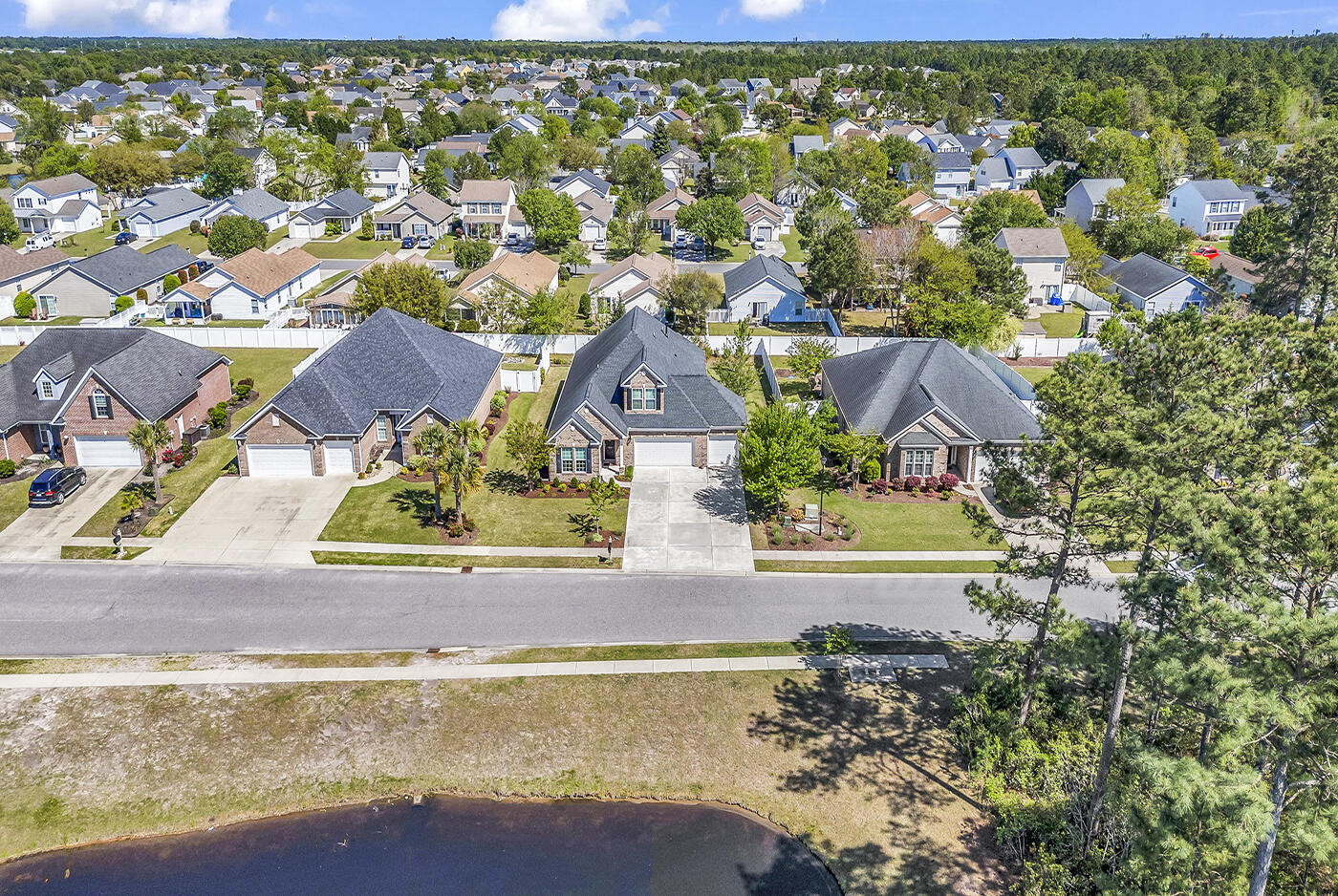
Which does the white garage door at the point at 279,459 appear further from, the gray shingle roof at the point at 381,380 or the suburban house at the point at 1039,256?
the suburban house at the point at 1039,256

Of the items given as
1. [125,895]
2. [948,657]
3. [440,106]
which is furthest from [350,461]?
[440,106]

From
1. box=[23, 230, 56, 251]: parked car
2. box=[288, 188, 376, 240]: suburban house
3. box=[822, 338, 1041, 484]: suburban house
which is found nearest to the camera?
box=[822, 338, 1041, 484]: suburban house

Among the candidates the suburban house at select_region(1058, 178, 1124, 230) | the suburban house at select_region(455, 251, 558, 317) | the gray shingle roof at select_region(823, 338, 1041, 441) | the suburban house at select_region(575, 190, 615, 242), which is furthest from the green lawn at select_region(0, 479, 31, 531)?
the suburban house at select_region(1058, 178, 1124, 230)

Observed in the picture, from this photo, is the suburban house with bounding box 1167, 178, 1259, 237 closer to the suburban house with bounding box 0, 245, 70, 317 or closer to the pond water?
the pond water

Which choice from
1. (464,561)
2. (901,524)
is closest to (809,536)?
(901,524)

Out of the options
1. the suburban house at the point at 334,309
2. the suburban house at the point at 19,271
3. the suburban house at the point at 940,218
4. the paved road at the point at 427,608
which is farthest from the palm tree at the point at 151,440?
the suburban house at the point at 940,218

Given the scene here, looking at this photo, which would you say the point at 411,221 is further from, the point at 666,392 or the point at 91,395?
the point at 666,392
